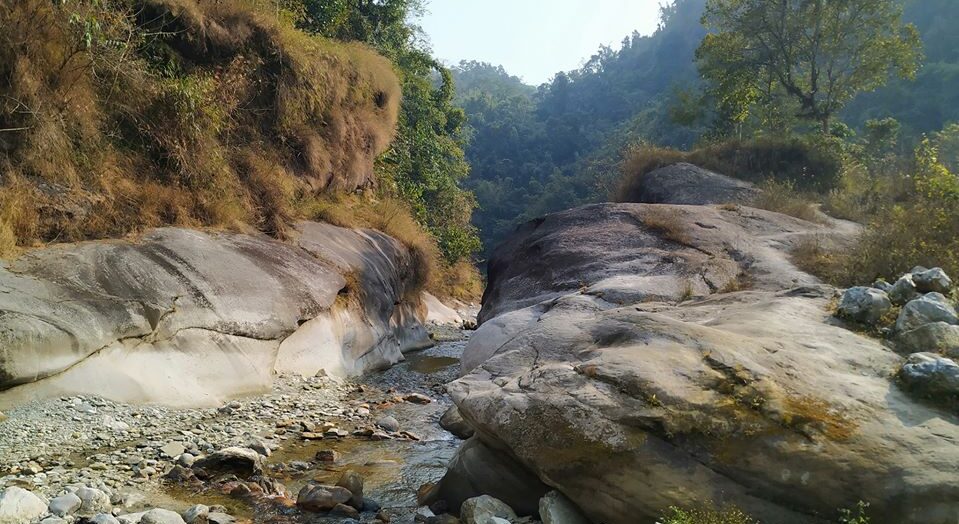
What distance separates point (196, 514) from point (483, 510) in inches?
83.4

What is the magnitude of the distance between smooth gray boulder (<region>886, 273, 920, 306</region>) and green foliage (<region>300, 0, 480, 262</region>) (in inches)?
632

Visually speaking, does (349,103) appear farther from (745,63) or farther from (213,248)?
(745,63)

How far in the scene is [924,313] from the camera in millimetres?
4812

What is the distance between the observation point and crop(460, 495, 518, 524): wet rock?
4391 mm

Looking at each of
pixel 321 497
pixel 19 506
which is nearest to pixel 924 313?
pixel 321 497

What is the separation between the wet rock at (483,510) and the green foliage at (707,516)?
1229 mm

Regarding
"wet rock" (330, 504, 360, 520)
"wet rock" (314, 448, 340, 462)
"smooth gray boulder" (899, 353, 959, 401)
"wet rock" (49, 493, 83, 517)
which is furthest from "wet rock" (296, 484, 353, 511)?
"smooth gray boulder" (899, 353, 959, 401)

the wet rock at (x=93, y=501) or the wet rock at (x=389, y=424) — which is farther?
the wet rock at (x=389, y=424)

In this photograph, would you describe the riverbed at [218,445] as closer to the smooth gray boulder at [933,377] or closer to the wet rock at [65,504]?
the wet rock at [65,504]

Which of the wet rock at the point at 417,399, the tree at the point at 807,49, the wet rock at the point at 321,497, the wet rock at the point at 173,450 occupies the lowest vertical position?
the wet rock at the point at 417,399

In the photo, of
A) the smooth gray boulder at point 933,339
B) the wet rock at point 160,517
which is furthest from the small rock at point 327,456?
the smooth gray boulder at point 933,339

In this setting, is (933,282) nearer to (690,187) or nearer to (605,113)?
(690,187)

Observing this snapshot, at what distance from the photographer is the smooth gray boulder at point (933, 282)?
541 cm

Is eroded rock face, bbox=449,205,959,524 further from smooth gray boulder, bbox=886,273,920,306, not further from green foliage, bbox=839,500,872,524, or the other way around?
smooth gray boulder, bbox=886,273,920,306
